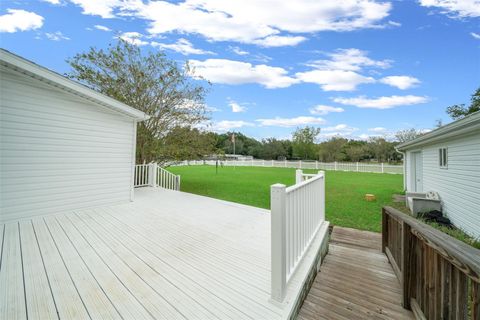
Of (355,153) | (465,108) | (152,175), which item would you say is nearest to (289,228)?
(152,175)

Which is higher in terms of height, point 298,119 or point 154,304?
point 298,119

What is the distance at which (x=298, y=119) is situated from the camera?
3784 centimetres

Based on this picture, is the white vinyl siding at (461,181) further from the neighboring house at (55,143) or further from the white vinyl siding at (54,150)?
the white vinyl siding at (54,150)

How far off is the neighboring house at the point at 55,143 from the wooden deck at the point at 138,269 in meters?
0.59

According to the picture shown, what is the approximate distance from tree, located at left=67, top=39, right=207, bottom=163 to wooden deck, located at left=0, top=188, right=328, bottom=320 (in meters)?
5.83

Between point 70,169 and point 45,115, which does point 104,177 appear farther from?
point 45,115

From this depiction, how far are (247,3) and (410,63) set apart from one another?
9109 millimetres

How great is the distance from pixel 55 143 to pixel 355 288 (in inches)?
233

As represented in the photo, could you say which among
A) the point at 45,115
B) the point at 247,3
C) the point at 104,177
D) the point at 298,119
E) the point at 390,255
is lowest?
the point at 390,255

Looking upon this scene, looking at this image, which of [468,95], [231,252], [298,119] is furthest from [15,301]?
[298,119]

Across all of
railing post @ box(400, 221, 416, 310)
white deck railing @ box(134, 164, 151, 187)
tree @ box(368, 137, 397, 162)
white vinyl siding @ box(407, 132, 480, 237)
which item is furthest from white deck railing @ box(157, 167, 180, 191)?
tree @ box(368, 137, 397, 162)

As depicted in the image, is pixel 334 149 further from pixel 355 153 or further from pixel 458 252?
pixel 458 252

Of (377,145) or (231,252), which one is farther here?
(377,145)

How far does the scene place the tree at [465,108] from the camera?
15492mm
